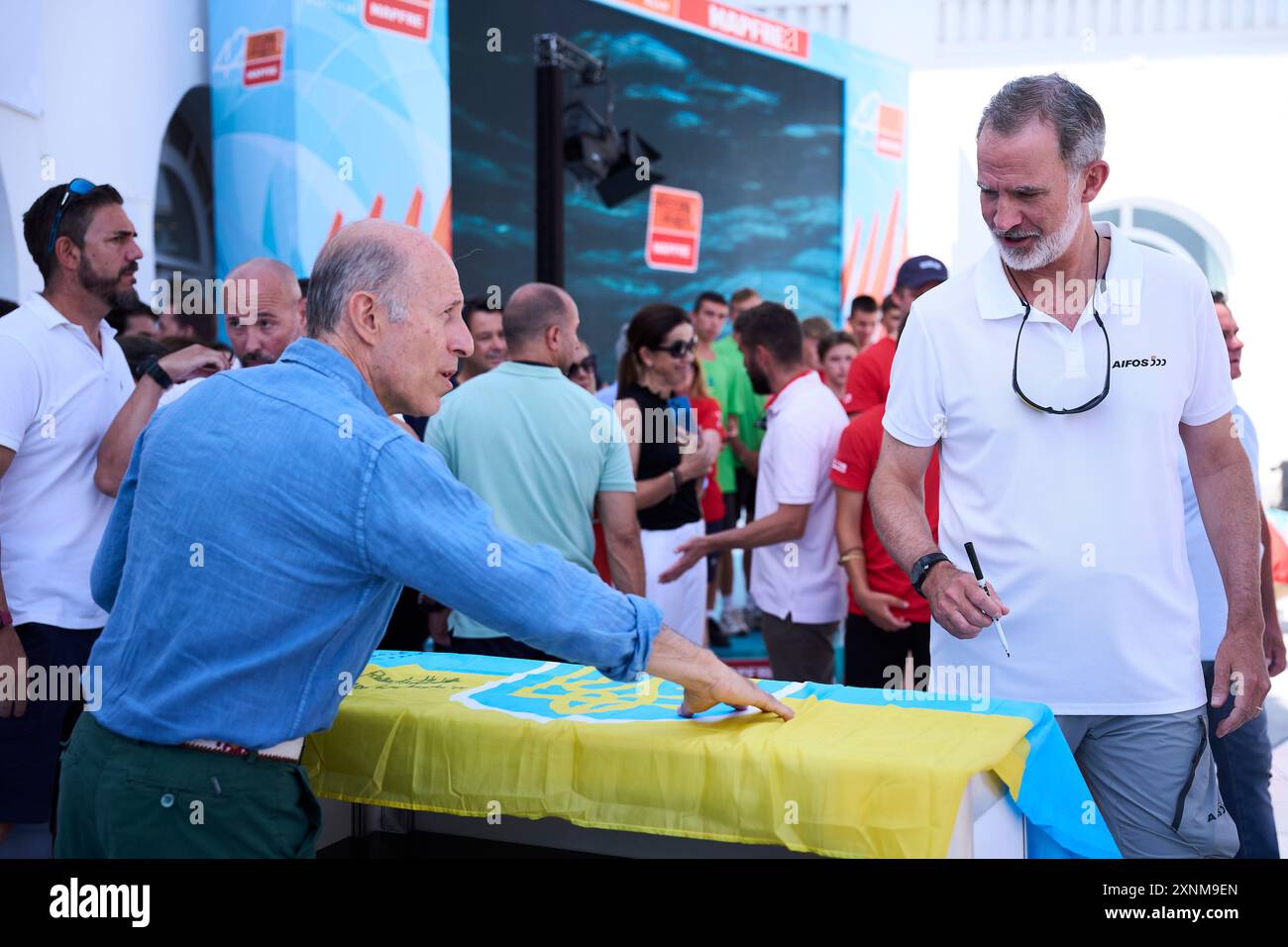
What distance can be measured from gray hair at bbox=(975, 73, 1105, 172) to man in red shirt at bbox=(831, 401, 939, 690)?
1.56 meters

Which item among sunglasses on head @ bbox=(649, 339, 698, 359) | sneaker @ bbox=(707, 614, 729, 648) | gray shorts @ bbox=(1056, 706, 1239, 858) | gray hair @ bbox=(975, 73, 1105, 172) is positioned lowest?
sneaker @ bbox=(707, 614, 729, 648)

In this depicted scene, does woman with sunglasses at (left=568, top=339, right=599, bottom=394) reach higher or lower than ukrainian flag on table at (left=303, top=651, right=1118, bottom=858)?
higher

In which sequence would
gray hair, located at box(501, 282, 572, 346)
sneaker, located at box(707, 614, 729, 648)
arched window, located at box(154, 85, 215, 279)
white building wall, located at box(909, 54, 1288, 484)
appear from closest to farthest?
gray hair, located at box(501, 282, 572, 346) < sneaker, located at box(707, 614, 729, 648) < arched window, located at box(154, 85, 215, 279) < white building wall, located at box(909, 54, 1288, 484)

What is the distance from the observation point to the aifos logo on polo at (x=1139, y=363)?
204 cm

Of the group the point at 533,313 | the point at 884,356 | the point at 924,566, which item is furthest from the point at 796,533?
the point at 924,566

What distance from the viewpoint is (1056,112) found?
203 centimetres

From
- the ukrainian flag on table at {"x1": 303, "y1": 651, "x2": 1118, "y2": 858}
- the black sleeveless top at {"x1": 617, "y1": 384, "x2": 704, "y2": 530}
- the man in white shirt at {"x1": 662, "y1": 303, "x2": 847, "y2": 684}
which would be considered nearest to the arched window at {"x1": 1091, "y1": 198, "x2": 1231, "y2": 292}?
the black sleeveless top at {"x1": 617, "y1": 384, "x2": 704, "y2": 530}

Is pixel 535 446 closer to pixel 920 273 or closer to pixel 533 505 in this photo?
pixel 533 505

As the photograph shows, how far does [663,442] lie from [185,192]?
4.92 meters

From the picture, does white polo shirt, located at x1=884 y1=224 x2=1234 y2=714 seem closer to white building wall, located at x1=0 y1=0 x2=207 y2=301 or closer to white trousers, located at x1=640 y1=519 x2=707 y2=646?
white trousers, located at x1=640 y1=519 x2=707 y2=646

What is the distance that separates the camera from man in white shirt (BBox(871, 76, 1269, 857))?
6.67ft

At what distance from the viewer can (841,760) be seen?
1588 mm

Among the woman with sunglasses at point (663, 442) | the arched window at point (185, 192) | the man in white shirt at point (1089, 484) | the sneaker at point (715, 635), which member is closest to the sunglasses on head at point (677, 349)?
the woman with sunglasses at point (663, 442)
